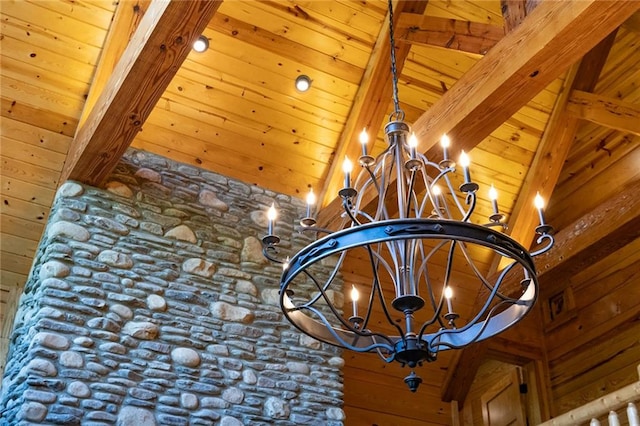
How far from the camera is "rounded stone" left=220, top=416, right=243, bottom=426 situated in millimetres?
4605

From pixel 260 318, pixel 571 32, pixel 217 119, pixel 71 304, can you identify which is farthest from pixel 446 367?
pixel 571 32

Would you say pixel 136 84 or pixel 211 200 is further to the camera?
pixel 211 200

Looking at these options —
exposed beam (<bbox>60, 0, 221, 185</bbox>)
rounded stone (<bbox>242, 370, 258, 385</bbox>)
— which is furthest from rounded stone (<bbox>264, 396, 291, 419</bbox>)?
exposed beam (<bbox>60, 0, 221, 185</bbox>)

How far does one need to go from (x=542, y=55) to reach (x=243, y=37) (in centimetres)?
250

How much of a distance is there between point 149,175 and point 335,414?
217 cm

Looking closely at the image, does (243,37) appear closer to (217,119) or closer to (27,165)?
(217,119)

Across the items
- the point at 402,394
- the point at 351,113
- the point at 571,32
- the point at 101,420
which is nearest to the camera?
the point at 571,32

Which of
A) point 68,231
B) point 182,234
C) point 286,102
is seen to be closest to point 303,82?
point 286,102

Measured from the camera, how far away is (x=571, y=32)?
10.9ft

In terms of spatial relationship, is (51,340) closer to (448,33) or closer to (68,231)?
(68,231)

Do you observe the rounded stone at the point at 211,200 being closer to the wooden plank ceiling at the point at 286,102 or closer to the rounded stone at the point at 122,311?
the wooden plank ceiling at the point at 286,102

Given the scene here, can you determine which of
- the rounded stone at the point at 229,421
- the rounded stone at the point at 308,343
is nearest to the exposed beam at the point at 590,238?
the rounded stone at the point at 308,343

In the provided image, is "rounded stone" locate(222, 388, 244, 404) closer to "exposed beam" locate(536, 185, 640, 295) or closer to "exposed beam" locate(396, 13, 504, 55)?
"exposed beam" locate(536, 185, 640, 295)

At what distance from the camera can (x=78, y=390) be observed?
4.25 m
